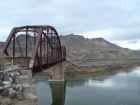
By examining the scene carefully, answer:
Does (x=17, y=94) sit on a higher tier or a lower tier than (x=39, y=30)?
lower

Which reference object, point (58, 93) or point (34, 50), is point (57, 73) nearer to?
point (58, 93)

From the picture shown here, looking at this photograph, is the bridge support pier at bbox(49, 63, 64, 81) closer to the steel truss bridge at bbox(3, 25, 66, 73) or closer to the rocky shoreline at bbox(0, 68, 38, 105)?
the steel truss bridge at bbox(3, 25, 66, 73)

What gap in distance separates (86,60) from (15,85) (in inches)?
3069

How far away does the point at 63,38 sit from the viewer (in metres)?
189

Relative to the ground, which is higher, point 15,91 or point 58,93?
point 15,91

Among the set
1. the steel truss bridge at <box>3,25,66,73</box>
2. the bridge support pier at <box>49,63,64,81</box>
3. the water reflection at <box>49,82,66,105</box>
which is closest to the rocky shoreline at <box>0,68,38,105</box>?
the steel truss bridge at <box>3,25,66,73</box>

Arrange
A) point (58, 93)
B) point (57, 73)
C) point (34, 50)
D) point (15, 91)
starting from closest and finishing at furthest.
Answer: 1. point (15, 91)
2. point (34, 50)
3. point (58, 93)
4. point (57, 73)

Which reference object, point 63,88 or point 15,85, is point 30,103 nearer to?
point 15,85

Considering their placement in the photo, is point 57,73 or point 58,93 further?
point 57,73

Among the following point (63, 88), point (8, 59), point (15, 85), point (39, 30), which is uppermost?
point (39, 30)

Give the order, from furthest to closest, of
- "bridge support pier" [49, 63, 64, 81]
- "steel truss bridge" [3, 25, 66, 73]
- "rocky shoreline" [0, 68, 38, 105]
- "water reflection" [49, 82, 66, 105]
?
"bridge support pier" [49, 63, 64, 81] → "water reflection" [49, 82, 66, 105] → "steel truss bridge" [3, 25, 66, 73] → "rocky shoreline" [0, 68, 38, 105]

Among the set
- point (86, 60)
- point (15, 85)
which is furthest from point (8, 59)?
point (86, 60)

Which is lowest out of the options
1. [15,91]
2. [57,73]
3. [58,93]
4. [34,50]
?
[58,93]

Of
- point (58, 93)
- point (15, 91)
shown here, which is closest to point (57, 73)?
point (58, 93)
